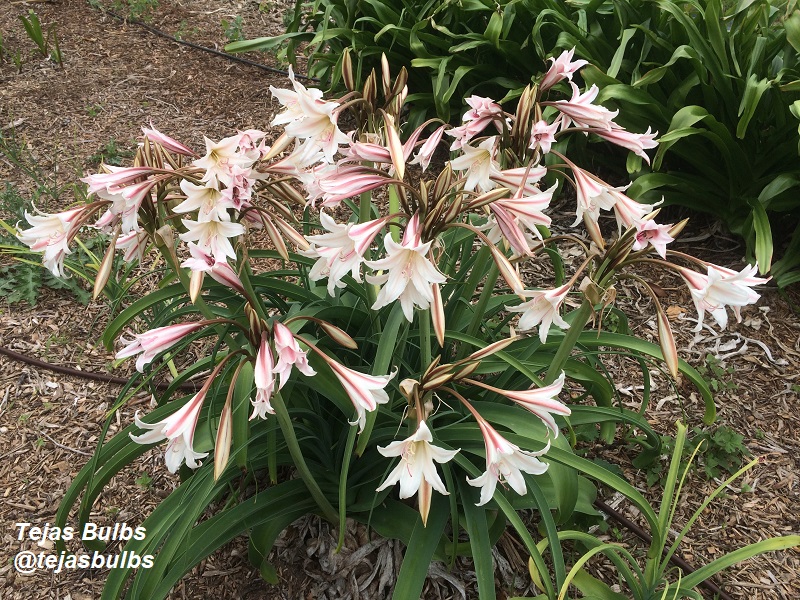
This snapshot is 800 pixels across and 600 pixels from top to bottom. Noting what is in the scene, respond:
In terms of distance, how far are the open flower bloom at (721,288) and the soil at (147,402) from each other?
0.80 metres

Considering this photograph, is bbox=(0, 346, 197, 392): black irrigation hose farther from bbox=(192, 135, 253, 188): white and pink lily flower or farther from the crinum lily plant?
bbox=(192, 135, 253, 188): white and pink lily flower

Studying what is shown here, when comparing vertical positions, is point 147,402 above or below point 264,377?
below

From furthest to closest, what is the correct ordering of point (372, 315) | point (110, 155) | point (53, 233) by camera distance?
point (110, 155), point (372, 315), point (53, 233)

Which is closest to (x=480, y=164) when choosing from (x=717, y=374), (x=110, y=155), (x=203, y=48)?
(x=717, y=374)

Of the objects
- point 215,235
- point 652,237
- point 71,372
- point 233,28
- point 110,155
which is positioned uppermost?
point 652,237

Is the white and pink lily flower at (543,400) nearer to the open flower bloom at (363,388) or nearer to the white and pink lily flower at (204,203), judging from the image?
the open flower bloom at (363,388)

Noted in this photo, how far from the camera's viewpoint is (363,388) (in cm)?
132

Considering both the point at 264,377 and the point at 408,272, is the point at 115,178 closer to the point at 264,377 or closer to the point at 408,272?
the point at 264,377

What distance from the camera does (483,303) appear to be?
6.20ft

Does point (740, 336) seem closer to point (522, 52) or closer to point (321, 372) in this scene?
point (522, 52)

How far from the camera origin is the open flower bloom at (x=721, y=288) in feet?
4.38

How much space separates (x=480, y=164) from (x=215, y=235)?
64 cm

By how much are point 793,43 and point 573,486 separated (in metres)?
2.19

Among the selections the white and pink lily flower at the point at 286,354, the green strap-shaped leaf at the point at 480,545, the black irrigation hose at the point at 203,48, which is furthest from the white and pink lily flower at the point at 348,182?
the black irrigation hose at the point at 203,48
